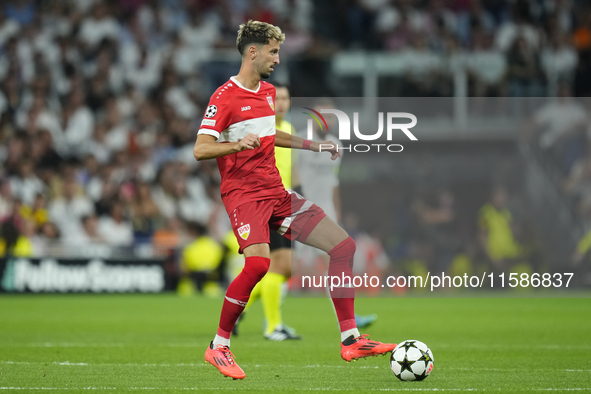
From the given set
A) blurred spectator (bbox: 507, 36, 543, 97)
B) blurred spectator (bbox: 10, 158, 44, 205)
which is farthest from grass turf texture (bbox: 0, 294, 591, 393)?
blurred spectator (bbox: 507, 36, 543, 97)

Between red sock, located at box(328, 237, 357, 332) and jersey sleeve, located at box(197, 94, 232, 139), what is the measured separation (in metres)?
1.18

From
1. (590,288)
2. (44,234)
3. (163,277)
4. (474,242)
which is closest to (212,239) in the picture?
(163,277)

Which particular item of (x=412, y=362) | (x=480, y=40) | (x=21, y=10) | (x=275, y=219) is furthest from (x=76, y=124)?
(x=412, y=362)

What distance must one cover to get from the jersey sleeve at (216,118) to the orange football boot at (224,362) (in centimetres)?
139

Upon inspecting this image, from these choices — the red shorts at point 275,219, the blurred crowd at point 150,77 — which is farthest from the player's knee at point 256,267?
the blurred crowd at point 150,77

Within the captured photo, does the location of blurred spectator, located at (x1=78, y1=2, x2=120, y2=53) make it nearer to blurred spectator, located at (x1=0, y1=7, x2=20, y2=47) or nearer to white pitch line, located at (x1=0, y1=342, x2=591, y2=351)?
blurred spectator, located at (x1=0, y1=7, x2=20, y2=47)

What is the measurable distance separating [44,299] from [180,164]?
4.19 m

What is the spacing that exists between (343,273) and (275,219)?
602 millimetres

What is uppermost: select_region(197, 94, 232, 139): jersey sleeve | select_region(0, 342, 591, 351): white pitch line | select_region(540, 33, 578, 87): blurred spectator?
select_region(197, 94, 232, 139): jersey sleeve

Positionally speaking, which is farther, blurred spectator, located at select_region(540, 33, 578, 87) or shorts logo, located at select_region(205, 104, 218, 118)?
blurred spectator, located at select_region(540, 33, 578, 87)

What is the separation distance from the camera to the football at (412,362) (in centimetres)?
551

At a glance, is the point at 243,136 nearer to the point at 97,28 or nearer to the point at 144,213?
the point at 144,213

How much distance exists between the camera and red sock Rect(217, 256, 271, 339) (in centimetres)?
575

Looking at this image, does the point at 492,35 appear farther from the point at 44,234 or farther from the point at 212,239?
the point at 44,234
